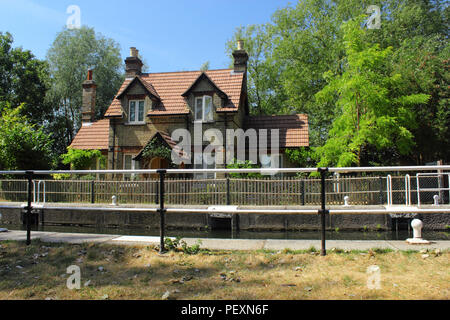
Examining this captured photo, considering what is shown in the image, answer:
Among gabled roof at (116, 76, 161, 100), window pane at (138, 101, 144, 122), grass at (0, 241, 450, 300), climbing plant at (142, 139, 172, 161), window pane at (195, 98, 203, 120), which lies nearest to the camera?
grass at (0, 241, 450, 300)

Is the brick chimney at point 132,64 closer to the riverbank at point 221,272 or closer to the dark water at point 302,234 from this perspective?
the dark water at point 302,234

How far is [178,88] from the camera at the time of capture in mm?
24219

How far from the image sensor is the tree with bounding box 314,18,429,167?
1603cm

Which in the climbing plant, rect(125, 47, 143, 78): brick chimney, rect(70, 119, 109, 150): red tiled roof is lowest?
the climbing plant

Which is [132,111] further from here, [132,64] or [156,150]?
[156,150]

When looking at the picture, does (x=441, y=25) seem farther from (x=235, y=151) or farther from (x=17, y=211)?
(x=17, y=211)

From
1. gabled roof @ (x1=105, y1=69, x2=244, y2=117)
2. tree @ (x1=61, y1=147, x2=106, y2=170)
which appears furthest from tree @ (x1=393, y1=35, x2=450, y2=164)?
tree @ (x1=61, y1=147, x2=106, y2=170)

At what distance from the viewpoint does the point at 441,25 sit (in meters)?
34.6

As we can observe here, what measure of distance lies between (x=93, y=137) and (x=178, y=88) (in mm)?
7365

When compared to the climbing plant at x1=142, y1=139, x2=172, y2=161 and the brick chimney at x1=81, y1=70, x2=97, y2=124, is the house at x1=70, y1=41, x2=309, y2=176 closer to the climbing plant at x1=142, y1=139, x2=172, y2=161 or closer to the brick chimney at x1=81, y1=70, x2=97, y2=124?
the climbing plant at x1=142, y1=139, x2=172, y2=161

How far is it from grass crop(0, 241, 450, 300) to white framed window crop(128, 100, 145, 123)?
18.4 metres

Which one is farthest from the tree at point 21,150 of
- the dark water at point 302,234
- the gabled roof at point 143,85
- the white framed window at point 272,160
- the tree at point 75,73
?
the tree at point 75,73

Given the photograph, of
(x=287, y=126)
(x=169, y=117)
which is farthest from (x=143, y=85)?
(x=287, y=126)

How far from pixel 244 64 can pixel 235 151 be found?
6646 mm
